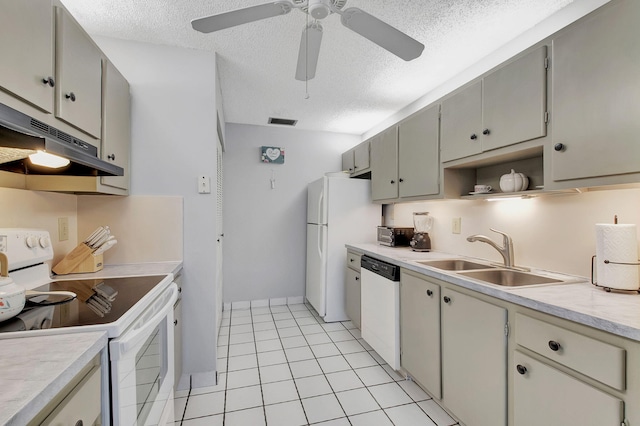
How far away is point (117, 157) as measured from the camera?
1.79m

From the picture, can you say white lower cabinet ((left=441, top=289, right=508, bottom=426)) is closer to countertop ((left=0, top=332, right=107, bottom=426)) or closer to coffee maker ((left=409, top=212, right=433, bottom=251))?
coffee maker ((left=409, top=212, right=433, bottom=251))

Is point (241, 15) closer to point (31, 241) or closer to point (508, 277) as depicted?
point (31, 241)

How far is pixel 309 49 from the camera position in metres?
1.49

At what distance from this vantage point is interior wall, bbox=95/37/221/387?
6.63 feet

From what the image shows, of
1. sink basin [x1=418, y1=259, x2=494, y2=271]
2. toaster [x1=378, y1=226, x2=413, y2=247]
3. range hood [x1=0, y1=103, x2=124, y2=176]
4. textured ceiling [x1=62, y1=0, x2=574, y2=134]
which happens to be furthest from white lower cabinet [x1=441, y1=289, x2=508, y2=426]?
range hood [x1=0, y1=103, x2=124, y2=176]

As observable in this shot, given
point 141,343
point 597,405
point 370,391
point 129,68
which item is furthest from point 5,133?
point 370,391

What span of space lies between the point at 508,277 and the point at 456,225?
2.31ft

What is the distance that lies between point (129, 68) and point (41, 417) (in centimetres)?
218

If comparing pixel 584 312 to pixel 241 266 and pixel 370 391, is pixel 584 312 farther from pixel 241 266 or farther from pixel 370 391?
pixel 241 266

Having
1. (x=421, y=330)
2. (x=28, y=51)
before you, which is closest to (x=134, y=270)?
(x=28, y=51)

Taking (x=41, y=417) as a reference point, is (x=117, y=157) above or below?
above

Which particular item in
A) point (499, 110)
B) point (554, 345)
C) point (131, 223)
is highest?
point (499, 110)

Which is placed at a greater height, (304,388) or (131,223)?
(131,223)

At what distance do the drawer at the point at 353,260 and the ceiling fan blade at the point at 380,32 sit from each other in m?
1.89
